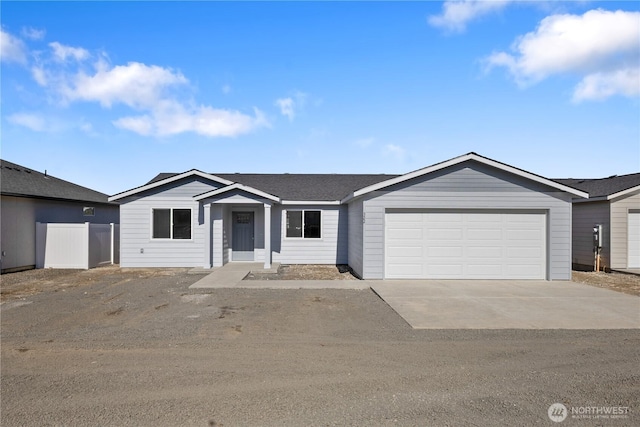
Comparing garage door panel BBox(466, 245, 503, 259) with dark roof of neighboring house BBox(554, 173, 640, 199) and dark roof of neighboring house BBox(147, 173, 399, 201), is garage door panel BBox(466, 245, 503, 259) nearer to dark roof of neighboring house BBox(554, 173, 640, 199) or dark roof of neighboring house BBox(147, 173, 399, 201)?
dark roof of neighboring house BBox(147, 173, 399, 201)

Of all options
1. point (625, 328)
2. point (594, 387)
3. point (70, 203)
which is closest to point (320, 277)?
point (625, 328)

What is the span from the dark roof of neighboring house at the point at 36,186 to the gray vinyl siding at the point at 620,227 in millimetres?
22802

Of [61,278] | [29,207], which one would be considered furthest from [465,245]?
[29,207]

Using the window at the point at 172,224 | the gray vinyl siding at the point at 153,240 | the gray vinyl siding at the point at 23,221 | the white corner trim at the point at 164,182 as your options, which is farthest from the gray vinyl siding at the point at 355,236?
the gray vinyl siding at the point at 23,221

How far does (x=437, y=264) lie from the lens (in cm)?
1216

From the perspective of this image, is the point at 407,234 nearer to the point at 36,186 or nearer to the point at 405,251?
the point at 405,251

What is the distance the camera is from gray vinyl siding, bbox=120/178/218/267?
50.3 feet

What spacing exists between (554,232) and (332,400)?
429 inches

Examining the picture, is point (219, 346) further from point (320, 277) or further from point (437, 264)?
point (437, 264)

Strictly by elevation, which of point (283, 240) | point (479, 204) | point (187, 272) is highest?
point (479, 204)

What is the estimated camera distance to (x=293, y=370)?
477 centimetres

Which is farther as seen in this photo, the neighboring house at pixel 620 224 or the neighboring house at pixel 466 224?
the neighboring house at pixel 620 224

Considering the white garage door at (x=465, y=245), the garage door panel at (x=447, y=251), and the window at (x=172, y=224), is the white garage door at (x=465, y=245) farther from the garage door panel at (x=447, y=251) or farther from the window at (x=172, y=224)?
the window at (x=172, y=224)

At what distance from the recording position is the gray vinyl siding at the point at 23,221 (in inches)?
555
